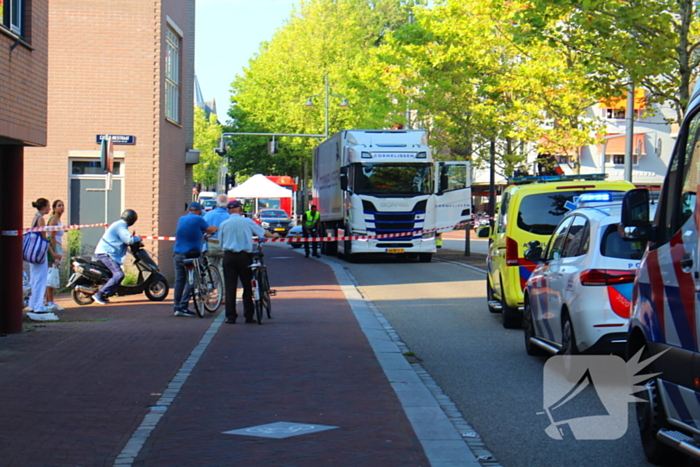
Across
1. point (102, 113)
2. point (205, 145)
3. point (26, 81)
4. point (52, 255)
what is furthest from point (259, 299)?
point (205, 145)

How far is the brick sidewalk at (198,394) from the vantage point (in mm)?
5918

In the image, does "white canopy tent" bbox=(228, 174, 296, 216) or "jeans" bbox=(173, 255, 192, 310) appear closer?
"jeans" bbox=(173, 255, 192, 310)

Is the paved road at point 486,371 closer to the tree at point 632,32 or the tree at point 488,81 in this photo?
the tree at point 632,32

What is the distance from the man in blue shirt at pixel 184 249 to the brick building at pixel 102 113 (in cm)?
532

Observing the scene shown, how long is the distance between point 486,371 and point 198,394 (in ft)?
9.73

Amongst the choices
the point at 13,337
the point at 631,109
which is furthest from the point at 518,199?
the point at 631,109

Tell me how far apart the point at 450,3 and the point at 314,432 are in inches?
932

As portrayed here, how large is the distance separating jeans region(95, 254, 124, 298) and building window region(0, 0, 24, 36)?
489cm

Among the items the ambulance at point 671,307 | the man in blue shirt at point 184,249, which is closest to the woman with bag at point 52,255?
the man in blue shirt at point 184,249

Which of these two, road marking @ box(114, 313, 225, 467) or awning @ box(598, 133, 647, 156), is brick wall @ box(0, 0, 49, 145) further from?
awning @ box(598, 133, 647, 156)

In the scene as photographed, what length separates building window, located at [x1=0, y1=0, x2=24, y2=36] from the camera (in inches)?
453

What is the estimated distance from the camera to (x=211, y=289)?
14.7 metres

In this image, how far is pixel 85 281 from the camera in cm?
1597

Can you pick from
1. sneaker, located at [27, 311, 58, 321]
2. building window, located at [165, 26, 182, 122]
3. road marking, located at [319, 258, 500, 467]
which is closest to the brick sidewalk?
road marking, located at [319, 258, 500, 467]
